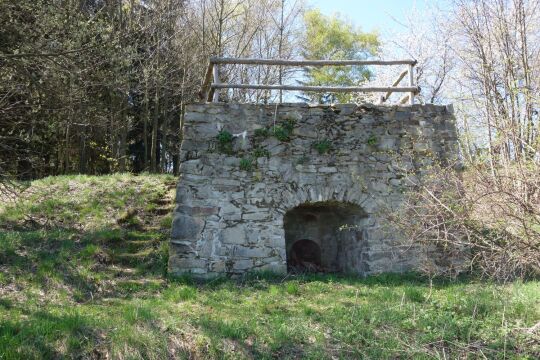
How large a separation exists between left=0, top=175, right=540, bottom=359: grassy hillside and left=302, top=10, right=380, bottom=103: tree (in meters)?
14.0

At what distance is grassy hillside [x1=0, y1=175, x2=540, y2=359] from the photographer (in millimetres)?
4438

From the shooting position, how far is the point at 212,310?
535 centimetres

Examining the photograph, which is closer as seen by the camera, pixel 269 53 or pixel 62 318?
pixel 62 318

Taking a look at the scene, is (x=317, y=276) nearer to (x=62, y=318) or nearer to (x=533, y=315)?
(x=533, y=315)

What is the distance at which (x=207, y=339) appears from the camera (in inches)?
179

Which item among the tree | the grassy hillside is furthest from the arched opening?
the tree

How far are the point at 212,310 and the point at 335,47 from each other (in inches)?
705

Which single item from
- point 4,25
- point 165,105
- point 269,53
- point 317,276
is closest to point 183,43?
point 165,105

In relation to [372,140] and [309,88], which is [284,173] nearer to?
[309,88]

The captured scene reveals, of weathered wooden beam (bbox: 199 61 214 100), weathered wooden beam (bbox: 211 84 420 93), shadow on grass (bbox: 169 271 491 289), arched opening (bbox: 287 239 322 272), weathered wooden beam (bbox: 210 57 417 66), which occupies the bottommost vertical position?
shadow on grass (bbox: 169 271 491 289)

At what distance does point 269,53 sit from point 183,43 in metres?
3.57

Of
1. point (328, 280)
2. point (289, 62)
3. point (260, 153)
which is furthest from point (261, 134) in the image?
point (328, 280)

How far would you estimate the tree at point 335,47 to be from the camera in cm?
2019

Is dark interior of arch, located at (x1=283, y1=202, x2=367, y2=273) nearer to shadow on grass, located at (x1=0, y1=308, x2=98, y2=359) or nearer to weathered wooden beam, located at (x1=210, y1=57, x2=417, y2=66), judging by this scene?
weathered wooden beam, located at (x1=210, y1=57, x2=417, y2=66)
